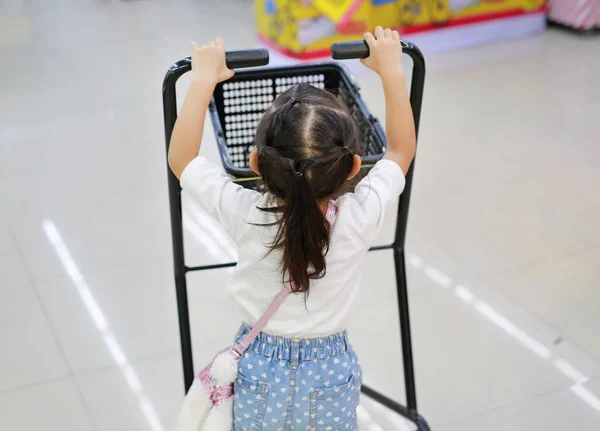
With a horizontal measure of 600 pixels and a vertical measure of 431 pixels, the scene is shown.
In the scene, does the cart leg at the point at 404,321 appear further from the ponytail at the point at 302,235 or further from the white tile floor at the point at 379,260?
the ponytail at the point at 302,235

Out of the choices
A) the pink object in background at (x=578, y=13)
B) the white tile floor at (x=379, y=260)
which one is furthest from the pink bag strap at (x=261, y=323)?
the pink object in background at (x=578, y=13)

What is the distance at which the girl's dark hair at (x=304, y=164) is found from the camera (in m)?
1.09

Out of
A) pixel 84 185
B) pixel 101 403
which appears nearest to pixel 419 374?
pixel 101 403

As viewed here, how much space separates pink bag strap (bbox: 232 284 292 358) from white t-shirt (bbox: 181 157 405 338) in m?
0.01

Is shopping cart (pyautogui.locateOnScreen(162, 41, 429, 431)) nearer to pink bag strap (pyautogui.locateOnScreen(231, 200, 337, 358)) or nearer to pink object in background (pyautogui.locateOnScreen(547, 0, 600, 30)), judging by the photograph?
pink bag strap (pyautogui.locateOnScreen(231, 200, 337, 358))

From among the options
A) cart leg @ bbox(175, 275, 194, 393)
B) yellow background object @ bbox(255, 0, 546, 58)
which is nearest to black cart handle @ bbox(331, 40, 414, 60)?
cart leg @ bbox(175, 275, 194, 393)

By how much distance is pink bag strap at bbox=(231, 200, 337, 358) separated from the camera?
1.19 m

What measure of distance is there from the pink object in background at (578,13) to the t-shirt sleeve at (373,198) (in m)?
4.06

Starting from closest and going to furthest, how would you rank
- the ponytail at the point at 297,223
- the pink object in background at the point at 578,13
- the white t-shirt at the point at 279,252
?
the ponytail at the point at 297,223
the white t-shirt at the point at 279,252
the pink object in background at the point at 578,13

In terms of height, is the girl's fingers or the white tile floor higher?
the girl's fingers

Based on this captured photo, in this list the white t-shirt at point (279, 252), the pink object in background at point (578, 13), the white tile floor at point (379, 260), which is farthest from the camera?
the pink object in background at point (578, 13)

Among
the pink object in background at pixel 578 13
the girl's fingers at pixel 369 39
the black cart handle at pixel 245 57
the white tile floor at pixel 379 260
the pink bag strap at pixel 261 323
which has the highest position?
the girl's fingers at pixel 369 39

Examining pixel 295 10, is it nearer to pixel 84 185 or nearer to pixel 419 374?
pixel 84 185

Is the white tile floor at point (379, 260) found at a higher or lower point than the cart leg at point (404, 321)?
lower
